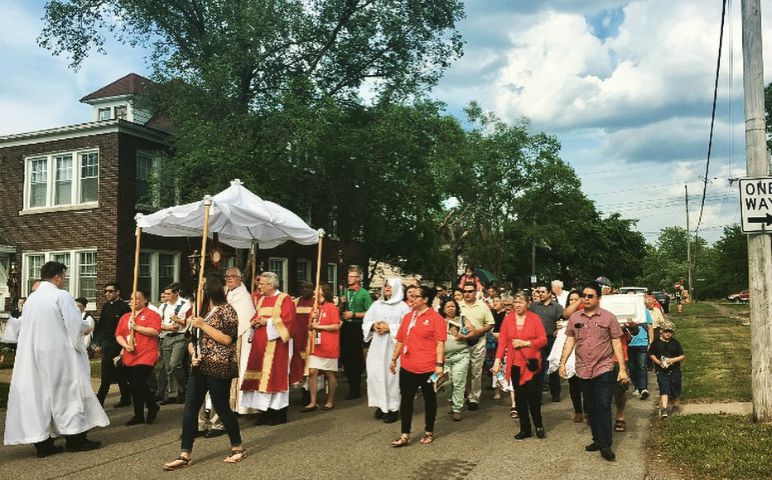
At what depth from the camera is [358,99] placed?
21844 millimetres

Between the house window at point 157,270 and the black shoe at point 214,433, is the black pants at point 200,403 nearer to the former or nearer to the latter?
the black shoe at point 214,433

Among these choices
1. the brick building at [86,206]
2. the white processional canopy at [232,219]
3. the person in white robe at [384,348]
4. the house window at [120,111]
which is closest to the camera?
the person in white robe at [384,348]

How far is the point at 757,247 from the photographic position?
8984 millimetres

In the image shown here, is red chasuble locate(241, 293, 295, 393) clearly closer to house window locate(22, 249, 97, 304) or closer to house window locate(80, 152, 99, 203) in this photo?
house window locate(22, 249, 97, 304)

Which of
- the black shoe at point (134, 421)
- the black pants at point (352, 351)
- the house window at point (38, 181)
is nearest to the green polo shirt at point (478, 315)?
the black pants at point (352, 351)

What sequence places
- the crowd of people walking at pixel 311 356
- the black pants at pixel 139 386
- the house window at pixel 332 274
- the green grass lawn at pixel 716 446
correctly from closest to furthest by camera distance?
the green grass lawn at pixel 716 446
the crowd of people walking at pixel 311 356
the black pants at pixel 139 386
the house window at pixel 332 274

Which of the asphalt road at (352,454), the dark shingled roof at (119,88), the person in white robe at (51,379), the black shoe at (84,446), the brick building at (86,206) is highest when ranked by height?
the dark shingled roof at (119,88)

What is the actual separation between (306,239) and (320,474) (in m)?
5.74

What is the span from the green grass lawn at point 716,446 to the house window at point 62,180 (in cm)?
1939

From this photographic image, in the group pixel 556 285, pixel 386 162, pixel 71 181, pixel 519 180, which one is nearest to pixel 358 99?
pixel 386 162

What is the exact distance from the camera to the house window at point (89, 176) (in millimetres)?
22625

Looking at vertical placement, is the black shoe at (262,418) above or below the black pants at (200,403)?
below

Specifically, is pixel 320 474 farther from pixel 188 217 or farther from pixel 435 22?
pixel 435 22

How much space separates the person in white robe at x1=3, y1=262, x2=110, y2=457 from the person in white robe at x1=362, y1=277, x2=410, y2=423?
3.54 meters
